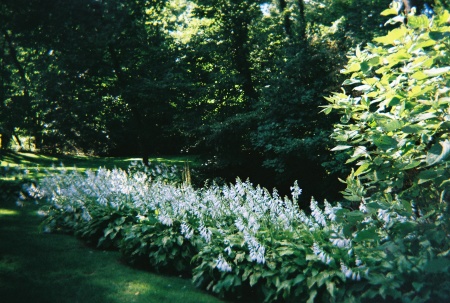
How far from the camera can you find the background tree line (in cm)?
645

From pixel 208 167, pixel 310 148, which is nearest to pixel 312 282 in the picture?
pixel 310 148

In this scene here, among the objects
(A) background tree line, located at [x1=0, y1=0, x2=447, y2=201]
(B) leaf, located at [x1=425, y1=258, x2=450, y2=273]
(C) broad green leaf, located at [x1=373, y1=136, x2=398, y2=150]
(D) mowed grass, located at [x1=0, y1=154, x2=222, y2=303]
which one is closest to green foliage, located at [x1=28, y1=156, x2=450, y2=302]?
(B) leaf, located at [x1=425, y1=258, x2=450, y2=273]

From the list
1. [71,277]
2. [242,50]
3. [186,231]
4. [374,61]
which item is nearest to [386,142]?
[374,61]

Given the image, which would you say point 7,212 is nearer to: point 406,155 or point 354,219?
point 354,219

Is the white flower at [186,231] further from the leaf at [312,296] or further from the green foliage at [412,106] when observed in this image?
the green foliage at [412,106]

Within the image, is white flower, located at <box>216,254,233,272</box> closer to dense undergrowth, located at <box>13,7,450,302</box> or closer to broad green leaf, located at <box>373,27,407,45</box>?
dense undergrowth, located at <box>13,7,450,302</box>

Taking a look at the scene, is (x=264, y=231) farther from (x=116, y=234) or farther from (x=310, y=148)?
(x=310, y=148)

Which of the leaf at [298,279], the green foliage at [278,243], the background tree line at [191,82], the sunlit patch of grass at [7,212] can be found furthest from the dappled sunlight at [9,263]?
the leaf at [298,279]

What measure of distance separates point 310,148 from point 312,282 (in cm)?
Answer: 521

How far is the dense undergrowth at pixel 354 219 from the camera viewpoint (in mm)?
2576

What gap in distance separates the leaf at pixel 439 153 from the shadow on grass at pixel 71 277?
11.2 ft

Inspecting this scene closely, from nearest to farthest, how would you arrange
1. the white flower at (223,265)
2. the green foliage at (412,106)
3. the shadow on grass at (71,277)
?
the green foliage at (412,106), the white flower at (223,265), the shadow on grass at (71,277)

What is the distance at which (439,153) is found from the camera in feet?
7.04

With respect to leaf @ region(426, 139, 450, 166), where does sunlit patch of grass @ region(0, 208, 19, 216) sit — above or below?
below
